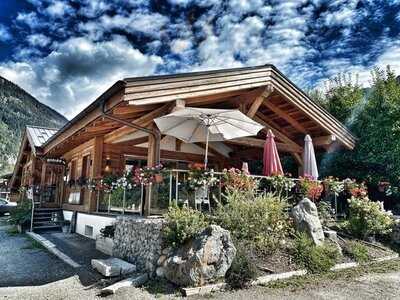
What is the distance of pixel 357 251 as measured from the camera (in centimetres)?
769

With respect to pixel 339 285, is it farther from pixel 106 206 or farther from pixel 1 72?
pixel 1 72

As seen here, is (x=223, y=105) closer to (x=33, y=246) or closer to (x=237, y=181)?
(x=237, y=181)

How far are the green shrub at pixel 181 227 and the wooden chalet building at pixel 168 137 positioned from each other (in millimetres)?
1772

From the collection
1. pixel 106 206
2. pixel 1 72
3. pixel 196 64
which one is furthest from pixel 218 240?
pixel 1 72

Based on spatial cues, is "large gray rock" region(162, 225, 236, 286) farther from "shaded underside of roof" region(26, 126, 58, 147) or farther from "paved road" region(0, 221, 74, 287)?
"shaded underside of roof" region(26, 126, 58, 147)

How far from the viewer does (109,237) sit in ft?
29.0

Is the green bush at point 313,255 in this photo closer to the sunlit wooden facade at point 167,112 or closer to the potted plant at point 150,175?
the potted plant at point 150,175

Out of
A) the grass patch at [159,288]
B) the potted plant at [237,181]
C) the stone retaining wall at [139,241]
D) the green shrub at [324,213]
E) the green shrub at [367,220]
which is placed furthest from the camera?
the green shrub at [324,213]

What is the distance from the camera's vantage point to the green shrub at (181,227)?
625cm

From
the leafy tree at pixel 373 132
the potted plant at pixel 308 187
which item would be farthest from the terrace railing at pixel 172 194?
the leafy tree at pixel 373 132

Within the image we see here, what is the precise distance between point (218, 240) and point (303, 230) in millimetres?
2466

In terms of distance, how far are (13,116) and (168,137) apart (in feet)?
166

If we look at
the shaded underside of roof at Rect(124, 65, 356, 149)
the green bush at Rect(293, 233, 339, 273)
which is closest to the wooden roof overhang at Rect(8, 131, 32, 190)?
the shaded underside of roof at Rect(124, 65, 356, 149)

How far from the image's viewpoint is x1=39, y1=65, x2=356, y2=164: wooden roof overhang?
792cm
